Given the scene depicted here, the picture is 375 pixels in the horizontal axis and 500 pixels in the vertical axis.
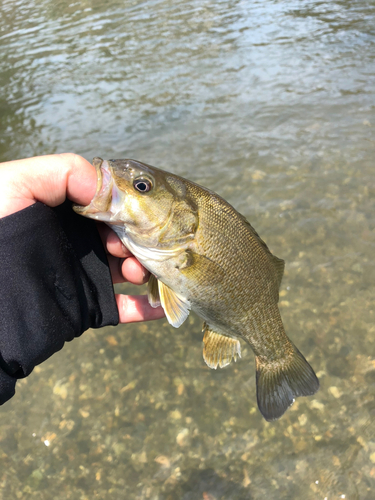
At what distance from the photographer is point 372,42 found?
385 inches

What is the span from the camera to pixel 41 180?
7.74ft

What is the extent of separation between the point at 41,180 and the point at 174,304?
1.21 m

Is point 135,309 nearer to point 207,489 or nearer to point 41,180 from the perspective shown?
point 41,180

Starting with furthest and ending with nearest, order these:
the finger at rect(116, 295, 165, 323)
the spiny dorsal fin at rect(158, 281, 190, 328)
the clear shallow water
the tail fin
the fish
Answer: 1. the clear shallow water
2. the finger at rect(116, 295, 165, 323)
3. the tail fin
4. the spiny dorsal fin at rect(158, 281, 190, 328)
5. the fish

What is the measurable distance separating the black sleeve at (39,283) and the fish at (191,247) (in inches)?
13.7

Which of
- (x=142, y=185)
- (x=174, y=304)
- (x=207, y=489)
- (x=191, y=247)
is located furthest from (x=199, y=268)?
(x=207, y=489)

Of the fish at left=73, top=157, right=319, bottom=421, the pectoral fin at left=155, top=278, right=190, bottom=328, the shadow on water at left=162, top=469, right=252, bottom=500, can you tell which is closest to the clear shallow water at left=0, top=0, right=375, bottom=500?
the shadow on water at left=162, top=469, right=252, bottom=500

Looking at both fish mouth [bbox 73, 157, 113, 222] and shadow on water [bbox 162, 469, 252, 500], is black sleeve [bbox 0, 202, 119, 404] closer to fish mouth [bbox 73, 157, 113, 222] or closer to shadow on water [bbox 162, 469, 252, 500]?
fish mouth [bbox 73, 157, 113, 222]

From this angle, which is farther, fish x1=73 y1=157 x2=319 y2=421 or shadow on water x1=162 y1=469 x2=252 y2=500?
shadow on water x1=162 y1=469 x2=252 y2=500

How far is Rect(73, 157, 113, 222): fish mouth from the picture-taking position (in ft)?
7.61

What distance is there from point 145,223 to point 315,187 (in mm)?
4441

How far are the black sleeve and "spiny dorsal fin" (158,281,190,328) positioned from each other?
69 cm

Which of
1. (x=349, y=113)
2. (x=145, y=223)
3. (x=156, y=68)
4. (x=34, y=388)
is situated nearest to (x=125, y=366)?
(x=34, y=388)

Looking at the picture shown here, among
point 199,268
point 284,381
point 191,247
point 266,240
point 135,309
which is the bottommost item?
point 266,240
